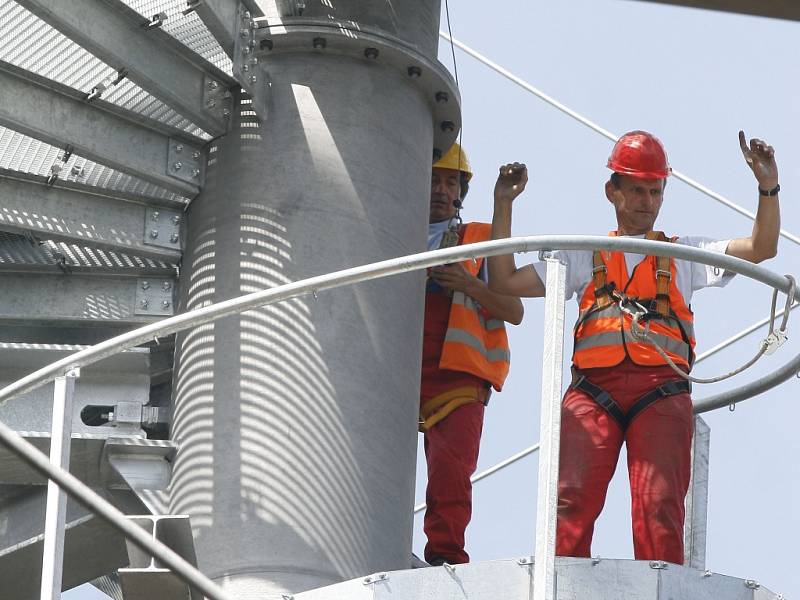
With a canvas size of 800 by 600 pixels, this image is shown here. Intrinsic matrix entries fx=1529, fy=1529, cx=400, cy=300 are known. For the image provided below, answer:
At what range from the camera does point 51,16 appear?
6.77 metres

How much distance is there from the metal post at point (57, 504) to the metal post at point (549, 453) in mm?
1837

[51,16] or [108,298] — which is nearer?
[51,16]

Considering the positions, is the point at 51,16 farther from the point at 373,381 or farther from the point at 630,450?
the point at 630,450

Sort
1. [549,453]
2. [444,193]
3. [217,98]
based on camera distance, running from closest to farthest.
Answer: [549,453] < [217,98] < [444,193]

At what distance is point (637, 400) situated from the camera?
21.6 ft

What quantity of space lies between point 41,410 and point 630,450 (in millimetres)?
2898

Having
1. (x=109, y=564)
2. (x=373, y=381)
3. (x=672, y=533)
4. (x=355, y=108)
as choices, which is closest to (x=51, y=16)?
(x=355, y=108)

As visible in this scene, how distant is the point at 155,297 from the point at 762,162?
3.12 metres

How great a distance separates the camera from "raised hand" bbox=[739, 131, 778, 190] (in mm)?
6793

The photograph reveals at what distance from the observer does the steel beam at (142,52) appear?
22.7 ft

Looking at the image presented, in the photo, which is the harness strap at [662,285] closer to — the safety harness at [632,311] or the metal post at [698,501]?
the safety harness at [632,311]

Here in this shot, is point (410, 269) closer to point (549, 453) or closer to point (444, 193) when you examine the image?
point (549, 453)

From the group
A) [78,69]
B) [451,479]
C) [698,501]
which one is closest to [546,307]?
[698,501]

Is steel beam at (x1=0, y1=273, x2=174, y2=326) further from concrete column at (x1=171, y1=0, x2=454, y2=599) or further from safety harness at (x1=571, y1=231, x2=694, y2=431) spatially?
safety harness at (x1=571, y1=231, x2=694, y2=431)
